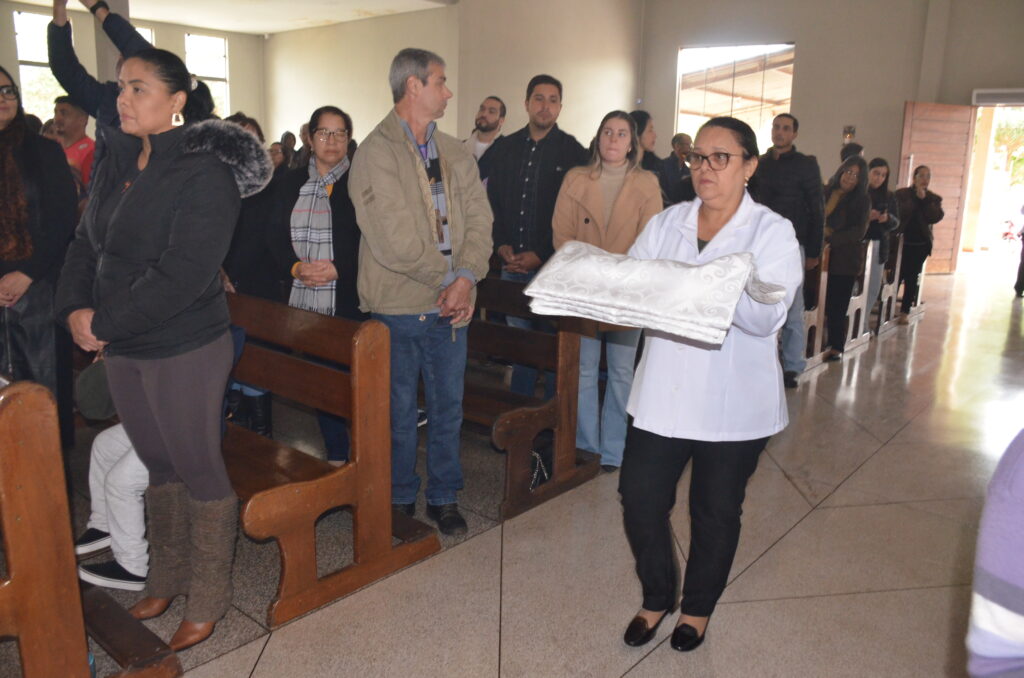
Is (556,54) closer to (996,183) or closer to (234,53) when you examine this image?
(234,53)

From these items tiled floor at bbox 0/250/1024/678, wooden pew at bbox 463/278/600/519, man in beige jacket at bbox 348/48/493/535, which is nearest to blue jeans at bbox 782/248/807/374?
tiled floor at bbox 0/250/1024/678

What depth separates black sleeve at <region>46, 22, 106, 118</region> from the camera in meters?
3.25

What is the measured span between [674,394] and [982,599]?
4.06 ft

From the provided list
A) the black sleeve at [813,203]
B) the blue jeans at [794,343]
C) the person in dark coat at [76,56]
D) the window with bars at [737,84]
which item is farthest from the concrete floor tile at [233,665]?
the window with bars at [737,84]

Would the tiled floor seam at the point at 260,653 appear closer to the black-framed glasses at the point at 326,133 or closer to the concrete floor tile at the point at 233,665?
the concrete floor tile at the point at 233,665

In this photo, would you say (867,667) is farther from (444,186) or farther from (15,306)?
(15,306)

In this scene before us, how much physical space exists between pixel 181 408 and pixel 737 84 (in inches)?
492

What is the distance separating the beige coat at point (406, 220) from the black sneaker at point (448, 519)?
78 cm

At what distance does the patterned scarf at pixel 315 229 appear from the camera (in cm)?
326

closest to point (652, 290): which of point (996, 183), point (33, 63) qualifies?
point (33, 63)

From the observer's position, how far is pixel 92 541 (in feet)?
9.08

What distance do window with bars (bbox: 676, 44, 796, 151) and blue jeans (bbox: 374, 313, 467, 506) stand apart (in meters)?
10.8

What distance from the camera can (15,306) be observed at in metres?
3.20

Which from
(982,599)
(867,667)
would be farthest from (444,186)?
(982,599)
